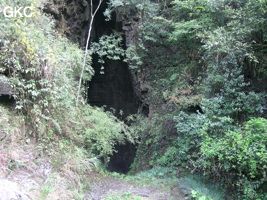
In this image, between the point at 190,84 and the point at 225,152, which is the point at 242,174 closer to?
the point at 225,152

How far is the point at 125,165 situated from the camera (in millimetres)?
11969

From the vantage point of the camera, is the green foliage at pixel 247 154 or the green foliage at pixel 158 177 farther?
the green foliage at pixel 158 177

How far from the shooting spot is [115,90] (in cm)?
1238

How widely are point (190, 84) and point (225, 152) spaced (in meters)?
4.42

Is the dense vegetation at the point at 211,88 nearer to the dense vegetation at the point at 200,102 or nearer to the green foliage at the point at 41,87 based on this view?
the dense vegetation at the point at 200,102

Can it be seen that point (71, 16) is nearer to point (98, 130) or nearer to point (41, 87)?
point (41, 87)

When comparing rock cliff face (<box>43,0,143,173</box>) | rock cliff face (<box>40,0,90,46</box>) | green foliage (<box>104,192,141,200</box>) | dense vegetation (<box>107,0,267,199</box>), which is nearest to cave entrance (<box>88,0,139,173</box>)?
rock cliff face (<box>43,0,143,173</box>)

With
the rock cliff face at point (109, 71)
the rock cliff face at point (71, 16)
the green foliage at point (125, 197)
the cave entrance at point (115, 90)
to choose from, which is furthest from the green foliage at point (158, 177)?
the rock cliff face at point (71, 16)

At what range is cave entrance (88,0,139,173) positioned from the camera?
11336mm

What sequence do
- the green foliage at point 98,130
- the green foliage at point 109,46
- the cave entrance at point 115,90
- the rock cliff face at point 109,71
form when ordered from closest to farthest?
1. the green foliage at point 98,130
2. the green foliage at point 109,46
3. the rock cliff face at point 109,71
4. the cave entrance at point 115,90

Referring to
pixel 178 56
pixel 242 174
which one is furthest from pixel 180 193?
pixel 178 56

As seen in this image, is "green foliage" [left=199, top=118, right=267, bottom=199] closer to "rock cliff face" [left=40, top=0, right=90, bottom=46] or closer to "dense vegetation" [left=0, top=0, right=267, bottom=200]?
"dense vegetation" [left=0, top=0, right=267, bottom=200]

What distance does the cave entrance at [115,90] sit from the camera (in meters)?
11.3

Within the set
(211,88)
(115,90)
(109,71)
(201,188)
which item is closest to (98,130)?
(201,188)
